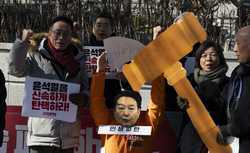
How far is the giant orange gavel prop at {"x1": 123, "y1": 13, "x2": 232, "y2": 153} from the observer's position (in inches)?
217

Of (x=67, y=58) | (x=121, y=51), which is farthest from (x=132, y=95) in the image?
(x=67, y=58)

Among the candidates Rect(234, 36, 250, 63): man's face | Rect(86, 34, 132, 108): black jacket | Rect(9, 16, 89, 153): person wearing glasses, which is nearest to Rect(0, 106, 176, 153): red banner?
Rect(86, 34, 132, 108): black jacket

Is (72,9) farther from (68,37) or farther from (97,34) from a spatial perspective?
(68,37)

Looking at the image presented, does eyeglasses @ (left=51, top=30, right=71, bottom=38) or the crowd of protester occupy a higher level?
eyeglasses @ (left=51, top=30, right=71, bottom=38)

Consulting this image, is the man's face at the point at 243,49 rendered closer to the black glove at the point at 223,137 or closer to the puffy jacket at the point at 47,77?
the black glove at the point at 223,137

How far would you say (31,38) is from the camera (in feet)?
19.5

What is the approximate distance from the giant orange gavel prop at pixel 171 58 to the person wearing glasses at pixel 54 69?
1.77ft

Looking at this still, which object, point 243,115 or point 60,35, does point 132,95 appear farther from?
point 243,115

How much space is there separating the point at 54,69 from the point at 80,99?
371 millimetres

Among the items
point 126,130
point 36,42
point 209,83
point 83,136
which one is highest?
point 36,42

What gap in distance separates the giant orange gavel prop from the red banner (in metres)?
0.88

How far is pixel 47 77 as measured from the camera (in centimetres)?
589

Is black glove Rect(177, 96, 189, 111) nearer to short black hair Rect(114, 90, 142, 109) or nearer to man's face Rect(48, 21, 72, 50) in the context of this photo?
short black hair Rect(114, 90, 142, 109)

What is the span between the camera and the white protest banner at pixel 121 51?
5.91 meters
